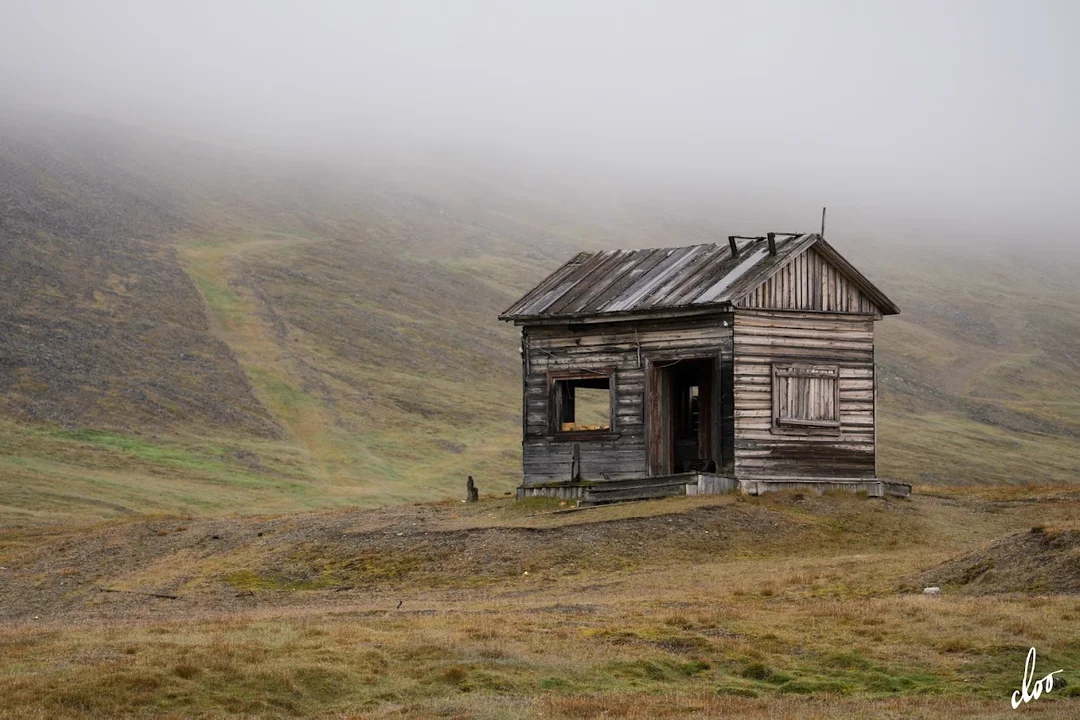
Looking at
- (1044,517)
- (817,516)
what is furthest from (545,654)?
(1044,517)

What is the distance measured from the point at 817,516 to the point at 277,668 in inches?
762

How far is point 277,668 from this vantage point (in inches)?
667

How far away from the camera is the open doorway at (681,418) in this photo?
36.8 metres

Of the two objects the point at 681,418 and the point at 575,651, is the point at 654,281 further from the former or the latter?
the point at 575,651

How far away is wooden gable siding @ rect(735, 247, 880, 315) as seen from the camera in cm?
3641

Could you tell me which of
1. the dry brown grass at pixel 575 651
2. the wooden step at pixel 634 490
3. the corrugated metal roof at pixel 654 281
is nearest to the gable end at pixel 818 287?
the corrugated metal roof at pixel 654 281

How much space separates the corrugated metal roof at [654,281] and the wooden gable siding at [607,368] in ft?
1.90

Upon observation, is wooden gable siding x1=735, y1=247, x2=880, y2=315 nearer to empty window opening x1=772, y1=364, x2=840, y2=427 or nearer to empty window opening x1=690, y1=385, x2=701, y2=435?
empty window opening x1=772, y1=364, x2=840, y2=427

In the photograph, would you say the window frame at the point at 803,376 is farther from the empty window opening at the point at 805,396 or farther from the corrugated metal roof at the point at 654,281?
the corrugated metal roof at the point at 654,281

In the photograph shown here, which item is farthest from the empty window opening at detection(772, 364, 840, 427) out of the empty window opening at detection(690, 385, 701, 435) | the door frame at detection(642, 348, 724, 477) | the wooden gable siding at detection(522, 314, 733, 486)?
the empty window opening at detection(690, 385, 701, 435)

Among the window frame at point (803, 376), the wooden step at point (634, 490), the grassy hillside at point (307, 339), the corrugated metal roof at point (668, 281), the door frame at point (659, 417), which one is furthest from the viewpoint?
the grassy hillside at point (307, 339)

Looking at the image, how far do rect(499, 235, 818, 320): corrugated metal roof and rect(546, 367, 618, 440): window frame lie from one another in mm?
1564

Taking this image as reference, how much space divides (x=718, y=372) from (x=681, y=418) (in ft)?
19.5

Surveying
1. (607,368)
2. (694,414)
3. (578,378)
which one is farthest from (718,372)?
(694,414)
